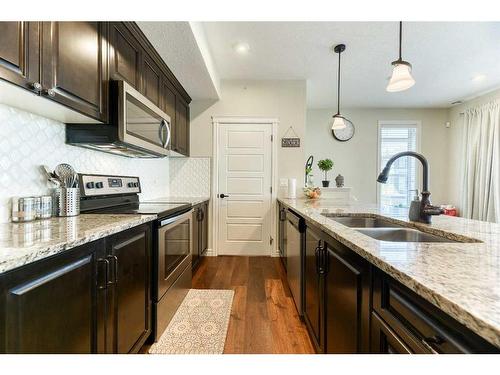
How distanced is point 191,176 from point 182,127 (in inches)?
29.4

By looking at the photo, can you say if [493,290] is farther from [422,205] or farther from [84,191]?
[84,191]

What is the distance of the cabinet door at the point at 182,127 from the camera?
312 cm

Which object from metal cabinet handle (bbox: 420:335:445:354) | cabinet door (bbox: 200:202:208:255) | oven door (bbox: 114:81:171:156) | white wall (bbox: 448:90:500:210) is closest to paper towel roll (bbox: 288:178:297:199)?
cabinet door (bbox: 200:202:208:255)

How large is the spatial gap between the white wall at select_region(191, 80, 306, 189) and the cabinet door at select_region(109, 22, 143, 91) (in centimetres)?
175

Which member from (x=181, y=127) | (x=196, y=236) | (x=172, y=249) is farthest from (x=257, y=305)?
(x=181, y=127)

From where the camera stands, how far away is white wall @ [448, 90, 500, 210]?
472 centimetres

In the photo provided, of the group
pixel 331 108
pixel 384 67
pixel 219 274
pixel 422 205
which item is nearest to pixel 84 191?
pixel 219 274

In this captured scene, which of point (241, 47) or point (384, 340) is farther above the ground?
point (241, 47)

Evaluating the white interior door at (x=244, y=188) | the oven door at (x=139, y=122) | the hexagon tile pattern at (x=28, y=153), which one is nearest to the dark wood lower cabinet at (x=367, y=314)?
the oven door at (x=139, y=122)

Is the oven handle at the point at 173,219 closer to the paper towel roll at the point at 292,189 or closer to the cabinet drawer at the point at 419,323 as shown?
the cabinet drawer at the point at 419,323

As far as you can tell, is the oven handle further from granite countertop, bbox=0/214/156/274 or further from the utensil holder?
the utensil holder

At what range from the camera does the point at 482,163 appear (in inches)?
166

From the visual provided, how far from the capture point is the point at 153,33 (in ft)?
6.59

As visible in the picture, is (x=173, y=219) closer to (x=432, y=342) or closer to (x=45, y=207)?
(x=45, y=207)
